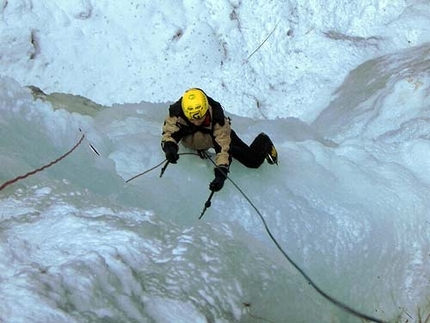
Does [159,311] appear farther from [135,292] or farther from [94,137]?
[94,137]

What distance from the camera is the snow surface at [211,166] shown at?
2613 millimetres

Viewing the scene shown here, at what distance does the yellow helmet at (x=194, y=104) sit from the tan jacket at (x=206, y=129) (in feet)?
0.23

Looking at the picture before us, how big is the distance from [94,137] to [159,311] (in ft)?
5.50

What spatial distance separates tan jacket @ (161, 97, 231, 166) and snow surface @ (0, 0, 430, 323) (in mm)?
173

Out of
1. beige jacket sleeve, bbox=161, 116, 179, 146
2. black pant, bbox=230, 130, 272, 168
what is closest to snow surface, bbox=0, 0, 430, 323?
black pant, bbox=230, 130, 272, 168

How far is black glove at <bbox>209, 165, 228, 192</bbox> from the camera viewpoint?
349 cm

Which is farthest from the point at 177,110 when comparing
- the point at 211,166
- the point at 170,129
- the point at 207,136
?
the point at 211,166

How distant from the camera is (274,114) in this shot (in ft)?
17.8

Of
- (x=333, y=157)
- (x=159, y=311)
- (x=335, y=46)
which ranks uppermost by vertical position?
(x=335, y=46)

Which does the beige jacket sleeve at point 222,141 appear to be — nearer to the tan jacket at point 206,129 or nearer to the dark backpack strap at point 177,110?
the tan jacket at point 206,129

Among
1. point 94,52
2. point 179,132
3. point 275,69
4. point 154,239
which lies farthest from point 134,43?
point 154,239

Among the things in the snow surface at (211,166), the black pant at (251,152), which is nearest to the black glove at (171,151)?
the snow surface at (211,166)

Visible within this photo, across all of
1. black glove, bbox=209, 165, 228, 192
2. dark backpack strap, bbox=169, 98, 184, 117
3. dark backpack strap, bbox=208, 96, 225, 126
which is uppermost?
dark backpack strap, bbox=208, 96, 225, 126

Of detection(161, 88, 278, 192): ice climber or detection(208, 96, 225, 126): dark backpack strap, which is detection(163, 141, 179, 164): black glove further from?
detection(208, 96, 225, 126): dark backpack strap
